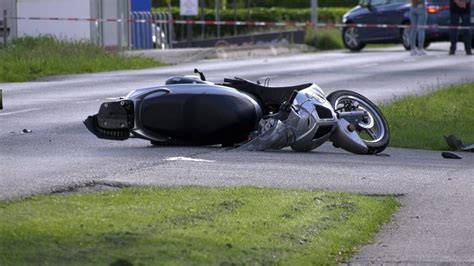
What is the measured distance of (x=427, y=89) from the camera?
22.4m

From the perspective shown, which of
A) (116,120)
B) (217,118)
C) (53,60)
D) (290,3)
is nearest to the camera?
(217,118)

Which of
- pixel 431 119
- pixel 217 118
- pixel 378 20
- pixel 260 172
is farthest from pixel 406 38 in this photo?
pixel 260 172

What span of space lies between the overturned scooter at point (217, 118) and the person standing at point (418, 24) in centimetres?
2417

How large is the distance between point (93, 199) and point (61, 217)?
1052 mm

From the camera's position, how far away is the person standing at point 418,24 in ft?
122

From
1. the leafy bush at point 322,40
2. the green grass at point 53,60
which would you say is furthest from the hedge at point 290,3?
the green grass at point 53,60

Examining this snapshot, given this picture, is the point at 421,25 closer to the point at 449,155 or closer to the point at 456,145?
the point at 456,145

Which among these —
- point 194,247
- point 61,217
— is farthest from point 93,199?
point 194,247

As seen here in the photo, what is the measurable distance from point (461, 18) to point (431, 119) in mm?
21425

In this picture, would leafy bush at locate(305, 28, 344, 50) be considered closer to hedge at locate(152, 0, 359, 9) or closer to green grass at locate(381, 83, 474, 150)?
hedge at locate(152, 0, 359, 9)

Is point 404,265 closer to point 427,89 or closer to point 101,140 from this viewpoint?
point 101,140

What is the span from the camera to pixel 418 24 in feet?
122

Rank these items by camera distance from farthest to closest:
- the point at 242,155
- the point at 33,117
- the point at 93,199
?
the point at 33,117
the point at 242,155
the point at 93,199

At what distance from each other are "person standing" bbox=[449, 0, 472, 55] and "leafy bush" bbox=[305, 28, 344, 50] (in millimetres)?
8758
